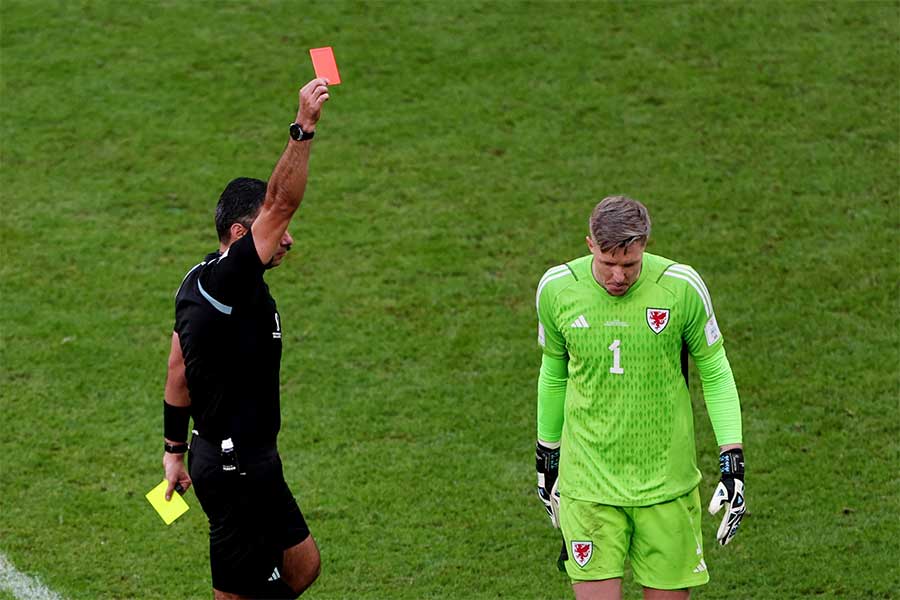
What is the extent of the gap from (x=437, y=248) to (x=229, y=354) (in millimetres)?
5647

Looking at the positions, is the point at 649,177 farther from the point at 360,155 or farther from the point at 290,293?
the point at 290,293

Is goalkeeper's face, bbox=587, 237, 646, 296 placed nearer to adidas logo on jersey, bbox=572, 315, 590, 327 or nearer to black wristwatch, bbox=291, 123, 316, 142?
adidas logo on jersey, bbox=572, 315, 590, 327

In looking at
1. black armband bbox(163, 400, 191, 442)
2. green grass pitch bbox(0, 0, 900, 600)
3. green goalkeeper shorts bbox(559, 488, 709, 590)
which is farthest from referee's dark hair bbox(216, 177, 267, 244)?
green grass pitch bbox(0, 0, 900, 600)

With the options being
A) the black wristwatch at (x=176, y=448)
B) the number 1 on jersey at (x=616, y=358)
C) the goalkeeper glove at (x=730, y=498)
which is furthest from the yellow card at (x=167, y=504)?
the goalkeeper glove at (x=730, y=498)

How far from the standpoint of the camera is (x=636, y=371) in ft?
17.2

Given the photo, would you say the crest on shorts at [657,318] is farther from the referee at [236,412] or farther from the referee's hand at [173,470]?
the referee's hand at [173,470]

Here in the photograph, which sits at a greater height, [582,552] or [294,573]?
[582,552]

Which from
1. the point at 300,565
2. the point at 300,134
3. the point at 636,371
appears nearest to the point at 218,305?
the point at 300,134

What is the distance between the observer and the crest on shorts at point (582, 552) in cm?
526

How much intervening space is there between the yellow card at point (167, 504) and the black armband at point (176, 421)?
0.23m

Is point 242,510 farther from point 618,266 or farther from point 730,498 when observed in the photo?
point 730,498

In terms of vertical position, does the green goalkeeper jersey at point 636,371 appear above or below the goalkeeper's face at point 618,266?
below

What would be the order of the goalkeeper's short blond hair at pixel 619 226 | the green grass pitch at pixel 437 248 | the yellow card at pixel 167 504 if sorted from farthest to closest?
the green grass pitch at pixel 437 248, the yellow card at pixel 167 504, the goalkeeper's short blond hair at pixel 619 226

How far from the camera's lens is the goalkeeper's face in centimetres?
506
